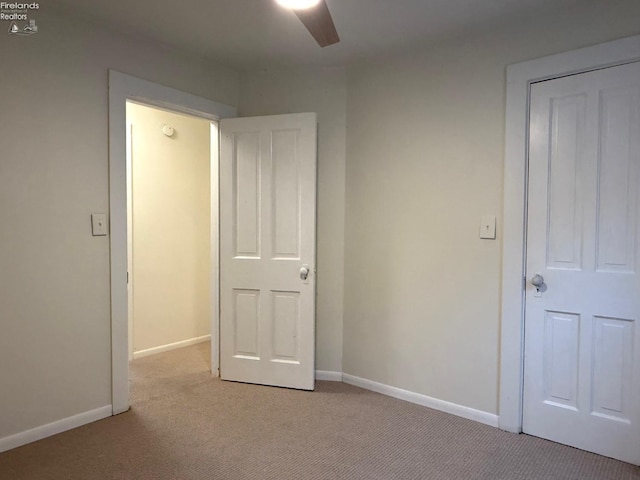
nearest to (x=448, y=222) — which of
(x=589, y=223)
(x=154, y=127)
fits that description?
(x=589, y=223)

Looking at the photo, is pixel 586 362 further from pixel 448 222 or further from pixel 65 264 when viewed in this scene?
pixel 65 264

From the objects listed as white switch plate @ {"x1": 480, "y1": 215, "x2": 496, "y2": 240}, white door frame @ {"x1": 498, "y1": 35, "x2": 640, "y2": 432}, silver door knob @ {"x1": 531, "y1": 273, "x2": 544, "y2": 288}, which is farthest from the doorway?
silver door knob @ {"x1": 531, "y1": 273, "x2": 544, "y2": 288}

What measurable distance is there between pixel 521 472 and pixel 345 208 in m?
1.97

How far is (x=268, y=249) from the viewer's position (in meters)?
3.09

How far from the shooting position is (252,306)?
10.4 ft

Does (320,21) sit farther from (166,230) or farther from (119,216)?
(166,230)

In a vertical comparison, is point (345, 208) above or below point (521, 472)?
above

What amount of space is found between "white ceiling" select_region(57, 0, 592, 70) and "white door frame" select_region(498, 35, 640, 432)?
38 centimetres

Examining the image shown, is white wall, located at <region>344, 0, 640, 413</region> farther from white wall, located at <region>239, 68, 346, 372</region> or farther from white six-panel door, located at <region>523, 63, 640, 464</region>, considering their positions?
white six-panel door, located at <region>523, 63, 640, 464</region>

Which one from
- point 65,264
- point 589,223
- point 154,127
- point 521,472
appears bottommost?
point 521,472

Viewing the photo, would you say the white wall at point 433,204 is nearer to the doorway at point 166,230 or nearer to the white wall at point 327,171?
the white wall at point 327,171

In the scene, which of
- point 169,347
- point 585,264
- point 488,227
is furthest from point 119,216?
point 585,264

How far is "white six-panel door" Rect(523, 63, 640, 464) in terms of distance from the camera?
6.85 feet

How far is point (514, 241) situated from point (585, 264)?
37cm
